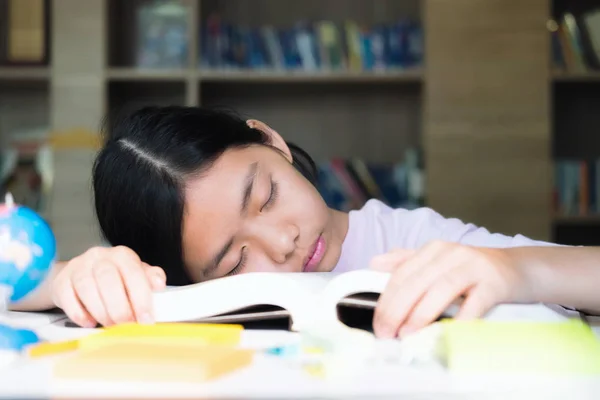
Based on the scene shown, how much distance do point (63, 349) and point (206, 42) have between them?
227cm

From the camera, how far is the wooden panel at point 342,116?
9.52ft

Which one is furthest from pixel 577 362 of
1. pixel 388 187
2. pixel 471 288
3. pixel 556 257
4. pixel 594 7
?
pixel 594 7

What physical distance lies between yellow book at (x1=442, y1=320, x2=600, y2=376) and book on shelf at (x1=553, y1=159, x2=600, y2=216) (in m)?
2.31

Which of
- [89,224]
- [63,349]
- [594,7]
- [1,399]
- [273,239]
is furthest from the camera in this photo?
[594,7]

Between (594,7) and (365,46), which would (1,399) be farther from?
(594,7)

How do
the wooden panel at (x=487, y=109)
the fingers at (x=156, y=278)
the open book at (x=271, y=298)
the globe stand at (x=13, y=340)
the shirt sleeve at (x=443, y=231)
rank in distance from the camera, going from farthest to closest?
the wooden panel at (x=487, y=109) → the shirt sleeve at (x=443, y=231) → the fingers at (x=156, y=278) → the open book at (x=271, y=298) → the globe stand at (x=13, y=340)

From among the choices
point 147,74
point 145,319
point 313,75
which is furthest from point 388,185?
point 145,319

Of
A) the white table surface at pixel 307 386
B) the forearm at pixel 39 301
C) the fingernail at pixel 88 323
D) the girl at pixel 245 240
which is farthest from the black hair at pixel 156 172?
the white table surface at pixel 307 386

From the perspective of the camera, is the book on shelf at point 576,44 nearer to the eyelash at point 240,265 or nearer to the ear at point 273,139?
the ear at point 273,139

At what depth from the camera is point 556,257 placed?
2.29 ft

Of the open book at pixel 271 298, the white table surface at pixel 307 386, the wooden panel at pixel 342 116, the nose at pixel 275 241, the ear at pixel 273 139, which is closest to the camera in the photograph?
the white table surface at pixel 307 386

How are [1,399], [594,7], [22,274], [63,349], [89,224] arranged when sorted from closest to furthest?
[1,399] → [63,349] → [22,274] → [89,224] → [594,7]

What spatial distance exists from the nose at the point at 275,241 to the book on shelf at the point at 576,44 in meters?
1.96

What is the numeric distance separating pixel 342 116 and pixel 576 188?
Answer: 887 mm
